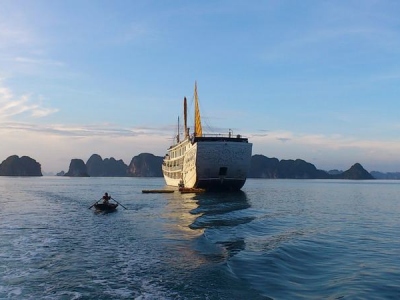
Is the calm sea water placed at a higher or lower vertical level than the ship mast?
lower

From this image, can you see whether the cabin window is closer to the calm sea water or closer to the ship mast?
the ship mast

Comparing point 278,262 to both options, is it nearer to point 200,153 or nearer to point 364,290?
point 364,290

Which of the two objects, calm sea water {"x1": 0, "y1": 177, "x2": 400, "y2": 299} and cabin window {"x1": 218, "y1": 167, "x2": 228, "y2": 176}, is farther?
cabin window {"x1": 218, "y1": 167, "x2": 228, "y2": 176}

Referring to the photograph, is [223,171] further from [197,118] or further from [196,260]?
[196,260]

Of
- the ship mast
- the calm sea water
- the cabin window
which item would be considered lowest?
the calm sea water

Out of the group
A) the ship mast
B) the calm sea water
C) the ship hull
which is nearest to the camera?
the calm sea water

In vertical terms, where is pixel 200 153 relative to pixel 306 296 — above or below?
above

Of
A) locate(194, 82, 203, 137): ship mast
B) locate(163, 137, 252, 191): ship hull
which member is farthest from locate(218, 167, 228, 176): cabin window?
locate(194, 82, 203, 137): ship mast

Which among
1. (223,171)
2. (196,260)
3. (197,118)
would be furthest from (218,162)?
(196,260)

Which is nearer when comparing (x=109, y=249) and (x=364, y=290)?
(x=364, y=290)

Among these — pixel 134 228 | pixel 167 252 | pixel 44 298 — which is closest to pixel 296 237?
pixel 167 252

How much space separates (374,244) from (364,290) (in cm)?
1118

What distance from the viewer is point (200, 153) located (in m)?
65.9

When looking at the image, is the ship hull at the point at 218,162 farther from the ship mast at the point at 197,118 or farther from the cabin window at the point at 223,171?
the ship mast at the point at 197,118
